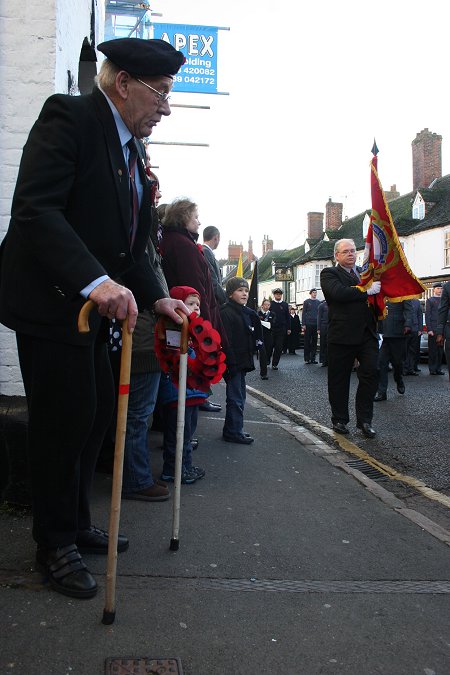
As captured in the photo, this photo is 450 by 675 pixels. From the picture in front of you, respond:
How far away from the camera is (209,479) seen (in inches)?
181

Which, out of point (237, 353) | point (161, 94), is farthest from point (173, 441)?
point (161, 94)

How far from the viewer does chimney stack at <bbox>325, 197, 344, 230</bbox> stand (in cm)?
5800

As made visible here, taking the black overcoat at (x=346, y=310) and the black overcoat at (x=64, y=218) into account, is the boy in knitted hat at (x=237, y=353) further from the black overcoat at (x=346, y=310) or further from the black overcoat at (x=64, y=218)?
the black overcoat at (x=64, y=218)

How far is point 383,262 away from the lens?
22.9 ft

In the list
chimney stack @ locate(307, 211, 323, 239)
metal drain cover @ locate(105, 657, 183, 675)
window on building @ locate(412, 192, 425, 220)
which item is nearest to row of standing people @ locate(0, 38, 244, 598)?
metal drain cover @ locate(105, 657, 183, 675)

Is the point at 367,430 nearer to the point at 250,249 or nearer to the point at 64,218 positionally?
the point at 64,218

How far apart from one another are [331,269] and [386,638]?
4.95 metres

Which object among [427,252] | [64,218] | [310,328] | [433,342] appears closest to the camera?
[64,218]

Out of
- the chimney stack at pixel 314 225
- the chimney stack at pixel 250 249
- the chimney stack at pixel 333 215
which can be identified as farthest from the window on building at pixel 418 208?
the chimney stack at pixel 250 249

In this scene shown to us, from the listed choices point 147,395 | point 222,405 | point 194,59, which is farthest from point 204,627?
point 194,59

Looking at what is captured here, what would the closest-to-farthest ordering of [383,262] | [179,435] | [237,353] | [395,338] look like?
[179,435] → [237,353] → [383,262] → [395,338]

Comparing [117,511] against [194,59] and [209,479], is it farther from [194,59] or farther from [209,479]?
[194,59]

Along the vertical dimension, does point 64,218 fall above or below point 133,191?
below

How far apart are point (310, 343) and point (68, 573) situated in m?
17.4
